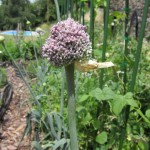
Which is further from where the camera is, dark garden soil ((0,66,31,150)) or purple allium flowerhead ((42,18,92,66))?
dark garden soil ((0,66,31,150))

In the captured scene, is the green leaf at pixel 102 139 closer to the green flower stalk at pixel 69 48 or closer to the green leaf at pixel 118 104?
the green leaf at pixel 118 104

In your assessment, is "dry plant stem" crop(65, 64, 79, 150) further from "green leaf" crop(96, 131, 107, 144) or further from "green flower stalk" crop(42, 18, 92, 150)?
"green leaf" crop(96, 131, 107, 144)

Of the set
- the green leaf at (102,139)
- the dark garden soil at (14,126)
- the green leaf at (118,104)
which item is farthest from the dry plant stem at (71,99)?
the dark garden soil at (14,126)

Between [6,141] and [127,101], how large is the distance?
169 cm

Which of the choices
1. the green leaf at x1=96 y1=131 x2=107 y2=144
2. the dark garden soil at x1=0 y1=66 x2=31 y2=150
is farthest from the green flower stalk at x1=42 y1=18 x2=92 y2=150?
the dark garden soil at x1=0 y1=66 x2=31 y2=150

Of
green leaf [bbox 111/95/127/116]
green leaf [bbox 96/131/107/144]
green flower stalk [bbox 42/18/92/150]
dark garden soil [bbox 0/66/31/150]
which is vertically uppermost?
green flower stalk [bbox 42/18/92/150]

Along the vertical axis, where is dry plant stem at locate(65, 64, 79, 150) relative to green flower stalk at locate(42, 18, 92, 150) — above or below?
below

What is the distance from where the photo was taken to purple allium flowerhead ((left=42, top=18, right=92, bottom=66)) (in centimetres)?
95

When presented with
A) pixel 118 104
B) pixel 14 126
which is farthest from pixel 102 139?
pixel 14 126

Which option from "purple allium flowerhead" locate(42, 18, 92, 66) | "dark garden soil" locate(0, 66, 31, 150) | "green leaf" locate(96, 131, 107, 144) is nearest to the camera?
"purple allium flowerhead" locate(42, 18, 92, 66)

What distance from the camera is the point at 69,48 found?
963 millimetres

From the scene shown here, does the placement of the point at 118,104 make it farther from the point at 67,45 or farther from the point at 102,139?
the point at 67,45

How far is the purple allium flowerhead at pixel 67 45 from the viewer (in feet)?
3.13

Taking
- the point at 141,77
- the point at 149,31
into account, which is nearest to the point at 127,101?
the point at 141,77
